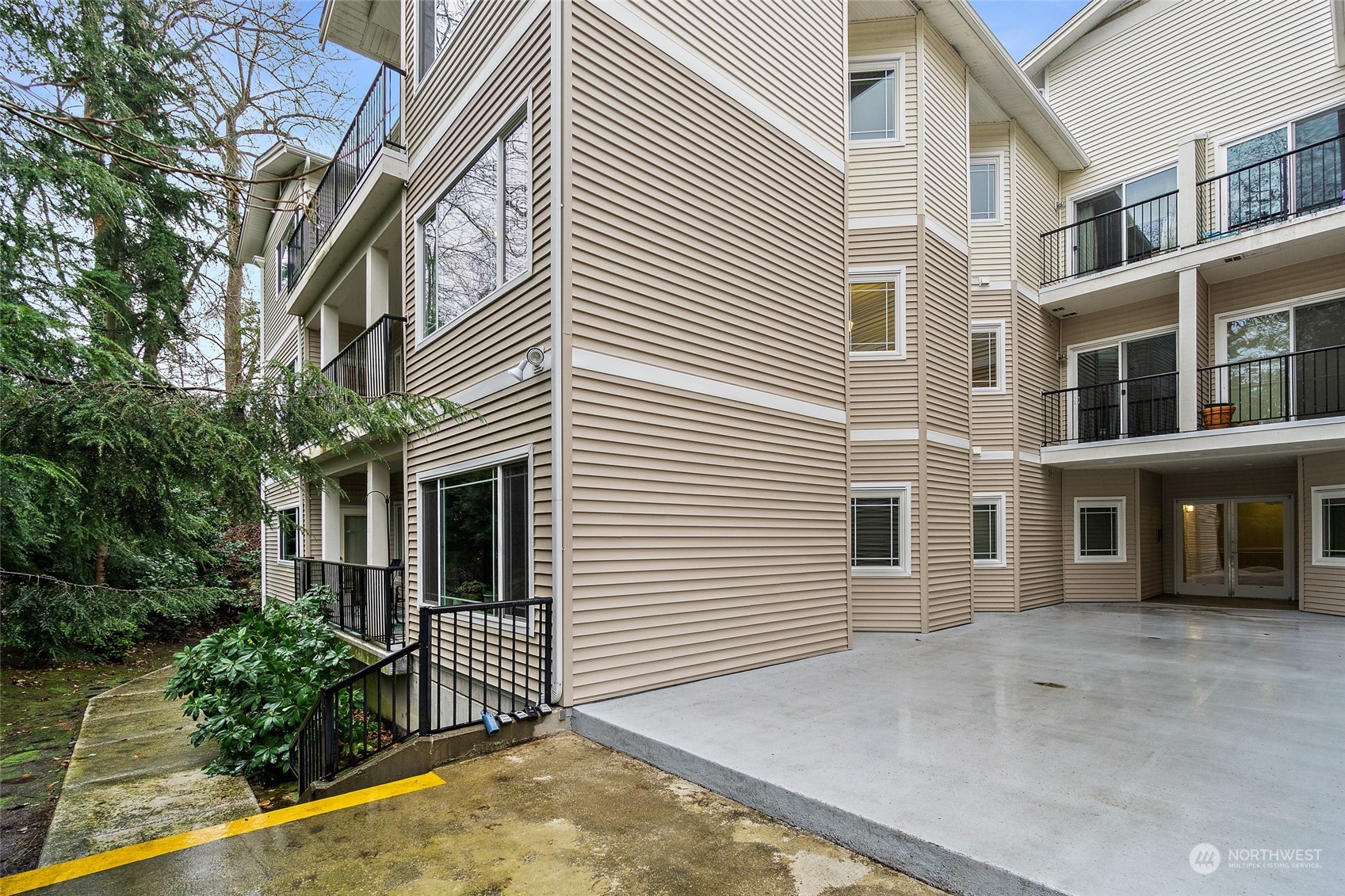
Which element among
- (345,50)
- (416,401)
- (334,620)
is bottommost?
(334,620)

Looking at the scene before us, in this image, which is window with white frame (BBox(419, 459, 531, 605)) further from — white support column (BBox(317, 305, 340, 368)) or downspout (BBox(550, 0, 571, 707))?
white support column (BBox(317, 305, 340, 368))

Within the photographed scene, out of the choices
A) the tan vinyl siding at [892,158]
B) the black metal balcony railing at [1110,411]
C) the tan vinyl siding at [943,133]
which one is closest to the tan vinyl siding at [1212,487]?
the black metal balcony railing at [1110,411]

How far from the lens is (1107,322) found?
12.2 metres

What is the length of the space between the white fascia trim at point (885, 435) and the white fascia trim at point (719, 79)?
323 centimetres

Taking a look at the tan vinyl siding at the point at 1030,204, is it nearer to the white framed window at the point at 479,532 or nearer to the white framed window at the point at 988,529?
the white framed window at the point at 988,529

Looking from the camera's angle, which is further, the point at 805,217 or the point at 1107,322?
the point at 1107,322

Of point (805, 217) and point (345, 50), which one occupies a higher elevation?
point (345, 50)

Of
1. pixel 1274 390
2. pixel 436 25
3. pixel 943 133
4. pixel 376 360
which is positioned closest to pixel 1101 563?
pixel 1274 390

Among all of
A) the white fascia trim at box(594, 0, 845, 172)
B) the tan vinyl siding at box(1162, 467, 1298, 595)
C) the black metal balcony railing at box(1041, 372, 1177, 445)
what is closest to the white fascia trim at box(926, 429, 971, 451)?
the black metal balcony railing at box(1041, 372, 1177, 445)

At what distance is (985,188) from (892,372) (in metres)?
4.73

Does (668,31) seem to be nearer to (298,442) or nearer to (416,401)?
(416,401)

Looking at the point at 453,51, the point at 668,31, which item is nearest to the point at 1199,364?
the point at 668,31

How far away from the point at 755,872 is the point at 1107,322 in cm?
1249

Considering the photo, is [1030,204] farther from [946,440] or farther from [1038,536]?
[1038,536]
